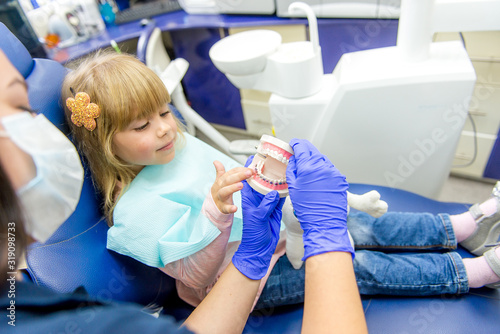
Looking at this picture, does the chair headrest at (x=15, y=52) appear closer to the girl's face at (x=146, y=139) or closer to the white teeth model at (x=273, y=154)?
the girl's face at (x=146, y=139)

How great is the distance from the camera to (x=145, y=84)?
2.87 feet

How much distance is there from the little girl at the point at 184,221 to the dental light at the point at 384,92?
28cm

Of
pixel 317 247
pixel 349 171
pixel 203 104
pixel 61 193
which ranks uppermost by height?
pixel 61 193

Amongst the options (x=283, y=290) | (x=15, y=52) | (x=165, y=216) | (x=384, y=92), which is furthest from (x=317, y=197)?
(x=15, y=52)

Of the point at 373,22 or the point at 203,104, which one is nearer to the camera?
the point at 373,22

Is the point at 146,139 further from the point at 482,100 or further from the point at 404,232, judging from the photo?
the point at 482,100

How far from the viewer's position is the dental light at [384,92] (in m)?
1.01

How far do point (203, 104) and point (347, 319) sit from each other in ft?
6.76

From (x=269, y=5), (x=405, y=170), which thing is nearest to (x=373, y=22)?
(x=269, y=5)

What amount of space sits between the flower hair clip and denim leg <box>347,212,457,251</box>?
78 cm

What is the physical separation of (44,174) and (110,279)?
479 mm

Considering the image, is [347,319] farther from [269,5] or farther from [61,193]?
[269,5]

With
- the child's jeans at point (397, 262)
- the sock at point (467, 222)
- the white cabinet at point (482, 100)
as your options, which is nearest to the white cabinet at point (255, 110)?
the white cabinet at point (482, 100)

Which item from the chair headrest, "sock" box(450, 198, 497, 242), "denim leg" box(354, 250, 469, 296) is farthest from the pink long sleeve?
"sock" box(450, 198, 497, 242)
